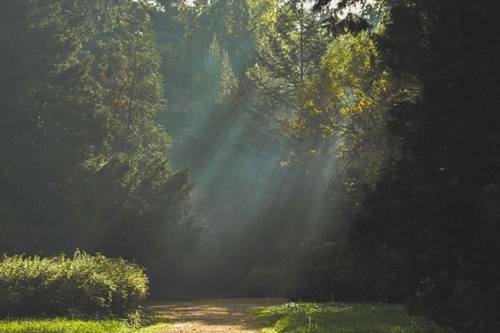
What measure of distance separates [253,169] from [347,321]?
43.1m

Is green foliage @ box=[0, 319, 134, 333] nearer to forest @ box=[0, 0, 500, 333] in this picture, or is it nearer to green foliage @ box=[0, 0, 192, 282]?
forest @ box=[0, 0, 500, 333]

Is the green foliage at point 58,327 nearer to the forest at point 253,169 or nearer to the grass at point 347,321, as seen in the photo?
the forest at point 253,169

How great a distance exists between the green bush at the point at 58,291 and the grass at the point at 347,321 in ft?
16.9

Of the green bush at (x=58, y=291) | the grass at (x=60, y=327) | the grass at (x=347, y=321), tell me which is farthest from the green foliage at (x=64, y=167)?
the grass at (x=60, y=327)

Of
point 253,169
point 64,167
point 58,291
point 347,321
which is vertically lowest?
point 347,321

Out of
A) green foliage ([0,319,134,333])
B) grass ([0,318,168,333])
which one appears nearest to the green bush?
grass ([0,318,168,333])

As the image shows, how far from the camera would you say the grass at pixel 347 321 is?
590 inches

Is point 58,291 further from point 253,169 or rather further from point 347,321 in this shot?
point 253,169

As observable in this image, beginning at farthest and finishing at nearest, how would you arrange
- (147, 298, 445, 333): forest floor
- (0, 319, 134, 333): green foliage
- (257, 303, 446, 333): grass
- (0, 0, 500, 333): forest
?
(147, 298, 445, 333): forest floor, (257, 303, 446, 333): grass, (0, 319, 134, 333): green foliage, (0, 0, 500, 333): forest

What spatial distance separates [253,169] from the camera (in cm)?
6028

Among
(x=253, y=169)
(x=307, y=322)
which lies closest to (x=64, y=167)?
(x=253, y=169)

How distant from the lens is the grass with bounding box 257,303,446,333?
49.2ft

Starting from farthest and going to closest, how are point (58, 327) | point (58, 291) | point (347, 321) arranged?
point (58, 291) → point (347, 321) → point (58, 327)

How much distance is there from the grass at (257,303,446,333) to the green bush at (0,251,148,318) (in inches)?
202
